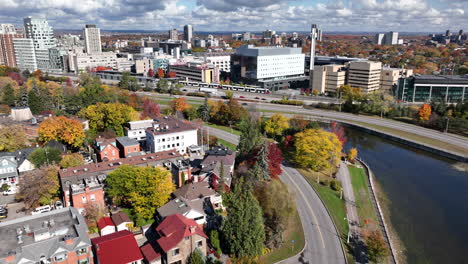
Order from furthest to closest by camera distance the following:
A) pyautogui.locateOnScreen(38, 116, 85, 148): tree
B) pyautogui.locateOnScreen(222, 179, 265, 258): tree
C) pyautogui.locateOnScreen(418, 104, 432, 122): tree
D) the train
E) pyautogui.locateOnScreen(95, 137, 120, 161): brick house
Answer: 1. the train
2. pyautogui.locateOnScreen(418, 104, 432, 122): tree
3. pyautogui.locateOnScreen(38, 116, 85, 148): tree
4. pyautogui.locateOnScreen(95, 137, 120, 161): brick house
5. pyautogui.locateOnScreen(222, 179, 265, 258): tree

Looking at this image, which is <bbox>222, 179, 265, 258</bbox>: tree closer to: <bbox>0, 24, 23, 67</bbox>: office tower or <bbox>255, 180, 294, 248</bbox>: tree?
<bbox>255, 180, 294, 248</bbox>: tree

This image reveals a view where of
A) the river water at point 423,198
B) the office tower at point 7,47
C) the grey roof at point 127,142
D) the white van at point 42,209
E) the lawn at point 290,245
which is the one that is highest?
the office tower at point 7,47

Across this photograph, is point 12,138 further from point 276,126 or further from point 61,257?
point 276,126

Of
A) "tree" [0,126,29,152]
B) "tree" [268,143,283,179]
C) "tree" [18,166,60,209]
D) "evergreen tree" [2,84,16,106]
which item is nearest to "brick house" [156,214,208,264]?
"tree" [18,166,60,209]

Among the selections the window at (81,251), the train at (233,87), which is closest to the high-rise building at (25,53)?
the train at (233,87)

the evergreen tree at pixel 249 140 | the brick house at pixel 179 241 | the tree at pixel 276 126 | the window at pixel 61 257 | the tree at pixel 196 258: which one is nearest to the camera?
the window at pixel 61 257

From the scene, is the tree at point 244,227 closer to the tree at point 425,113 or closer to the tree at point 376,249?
the tree at point 376,249
